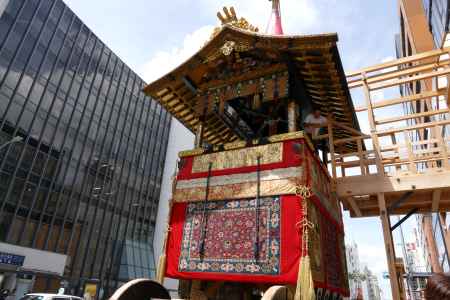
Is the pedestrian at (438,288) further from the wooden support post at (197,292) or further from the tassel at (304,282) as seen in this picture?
the wooden support post at (197,292)

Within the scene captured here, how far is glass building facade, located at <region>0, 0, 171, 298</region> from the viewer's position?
2733 centimetres

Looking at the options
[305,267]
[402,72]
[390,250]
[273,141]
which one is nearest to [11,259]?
[273,141]

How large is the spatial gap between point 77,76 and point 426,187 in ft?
116

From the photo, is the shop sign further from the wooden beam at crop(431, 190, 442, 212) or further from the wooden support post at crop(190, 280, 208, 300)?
the wooden beam at crop(431, 190, 442, 212)

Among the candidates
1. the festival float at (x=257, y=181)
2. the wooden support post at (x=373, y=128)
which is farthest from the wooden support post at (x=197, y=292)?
the wooden support post at (x=373, y=128)

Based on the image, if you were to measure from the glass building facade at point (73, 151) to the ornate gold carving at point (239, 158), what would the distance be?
19270mm

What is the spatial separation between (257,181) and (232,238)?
1527mm

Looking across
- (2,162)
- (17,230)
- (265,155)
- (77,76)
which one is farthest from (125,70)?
(265,155)

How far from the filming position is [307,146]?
8039 millimetres

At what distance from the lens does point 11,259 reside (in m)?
24.6

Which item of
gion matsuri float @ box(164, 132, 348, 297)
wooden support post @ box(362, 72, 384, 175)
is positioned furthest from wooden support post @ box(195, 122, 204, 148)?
wooden support post @ box(362, 72, 384, 175)

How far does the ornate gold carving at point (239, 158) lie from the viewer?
26.5 feet

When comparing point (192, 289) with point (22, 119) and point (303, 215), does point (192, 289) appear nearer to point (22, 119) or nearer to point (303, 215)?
point (303, 215)

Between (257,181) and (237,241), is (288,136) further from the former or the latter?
(237,241)
